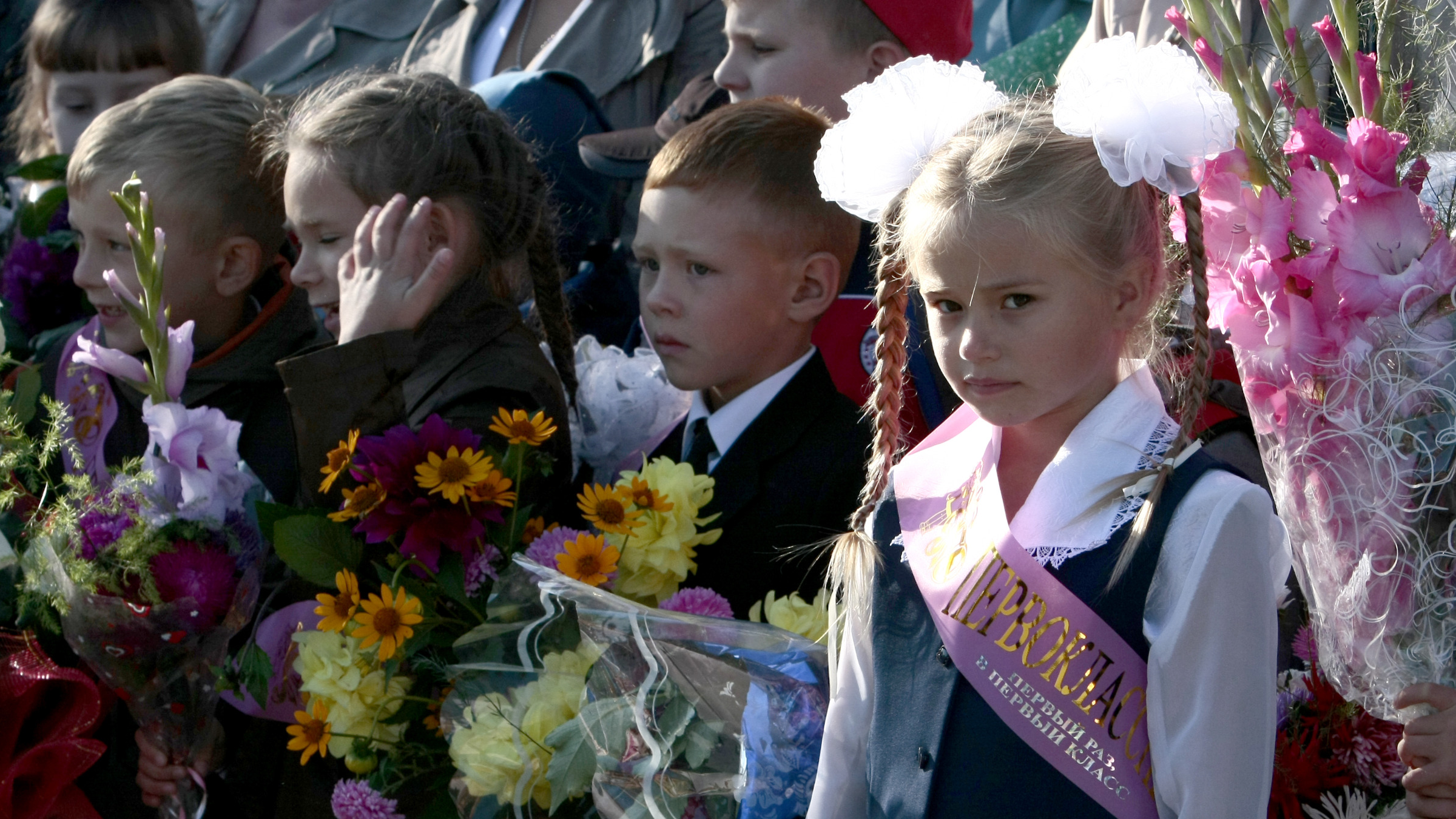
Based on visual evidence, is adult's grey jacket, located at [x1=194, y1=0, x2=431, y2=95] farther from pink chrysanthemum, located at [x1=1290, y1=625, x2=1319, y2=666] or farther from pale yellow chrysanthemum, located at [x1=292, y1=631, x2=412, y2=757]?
pink chrysanthemum, located at [x1=1290, y1=625, x2=1319, y2=666]

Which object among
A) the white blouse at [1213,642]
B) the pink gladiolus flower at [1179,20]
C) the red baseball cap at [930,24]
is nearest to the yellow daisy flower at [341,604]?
the white blouse at [1213,642]

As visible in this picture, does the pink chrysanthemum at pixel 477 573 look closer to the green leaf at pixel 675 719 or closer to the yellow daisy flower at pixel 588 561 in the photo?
the yellow daisy flower at pixel 588 561

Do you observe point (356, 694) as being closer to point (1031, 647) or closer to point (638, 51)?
point (1031, 647)

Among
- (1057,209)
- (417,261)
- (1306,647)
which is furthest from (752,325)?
(1306,647)

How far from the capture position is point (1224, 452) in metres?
2.17

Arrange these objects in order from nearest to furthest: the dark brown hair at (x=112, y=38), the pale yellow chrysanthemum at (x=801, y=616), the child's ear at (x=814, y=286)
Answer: the pale yellow chrysanthemum at (x=801, y=616) → the child's ear at (x=814, y=286) → the dark brown hair at (x=112, y=38)

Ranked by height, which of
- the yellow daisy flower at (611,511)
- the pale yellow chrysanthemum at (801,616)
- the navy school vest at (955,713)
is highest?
the navy school vest at (955,713)

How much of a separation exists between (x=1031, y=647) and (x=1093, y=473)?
0.72ft

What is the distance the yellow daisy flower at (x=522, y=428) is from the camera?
2162 millimetres

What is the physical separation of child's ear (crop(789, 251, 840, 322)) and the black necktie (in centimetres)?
27

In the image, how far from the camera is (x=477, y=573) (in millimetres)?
2080

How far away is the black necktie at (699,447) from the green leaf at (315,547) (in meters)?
0.62

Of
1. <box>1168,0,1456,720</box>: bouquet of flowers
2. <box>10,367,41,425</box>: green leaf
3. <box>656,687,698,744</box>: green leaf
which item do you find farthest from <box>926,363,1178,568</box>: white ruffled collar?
<box>10,367,41,425</box>: green leaf

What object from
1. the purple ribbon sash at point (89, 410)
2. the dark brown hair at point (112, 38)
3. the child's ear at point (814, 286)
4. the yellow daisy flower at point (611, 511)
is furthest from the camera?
the dark brown hair at point (112, 38)
